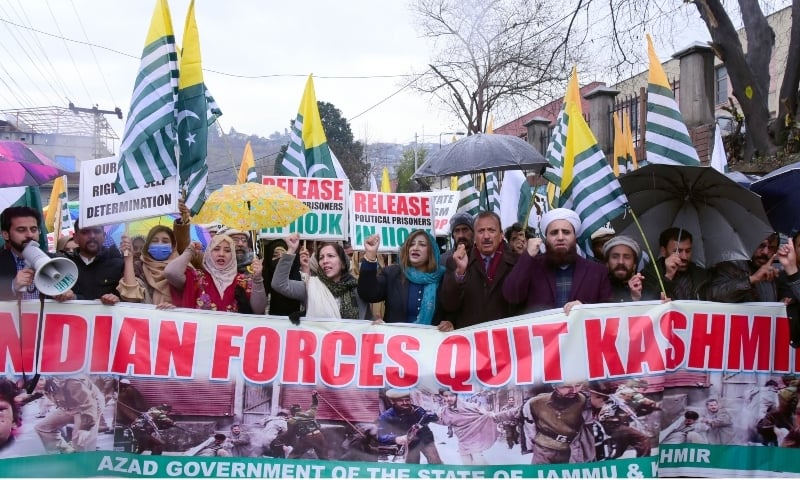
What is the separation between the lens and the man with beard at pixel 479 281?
4922mm

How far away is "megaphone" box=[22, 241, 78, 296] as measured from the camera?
4270mm

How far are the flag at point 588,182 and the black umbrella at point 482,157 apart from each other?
0.82 m

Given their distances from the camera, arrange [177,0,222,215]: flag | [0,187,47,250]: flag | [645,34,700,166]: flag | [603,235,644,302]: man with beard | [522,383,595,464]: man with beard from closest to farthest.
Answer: [522,383,595,464]: man with beard < [603,235,644,302]: man with beard < [177,0,222,215]: flag < [645,34,700,166]: flag < [0,187,47,250]: flag

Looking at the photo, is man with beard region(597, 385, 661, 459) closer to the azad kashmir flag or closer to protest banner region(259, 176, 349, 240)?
protest banner region(259, 176, 349, 240)

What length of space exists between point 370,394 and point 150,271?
73.4 inches

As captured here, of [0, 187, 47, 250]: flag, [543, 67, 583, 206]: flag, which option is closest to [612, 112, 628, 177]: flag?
[543, 67, 583, 206]: flag

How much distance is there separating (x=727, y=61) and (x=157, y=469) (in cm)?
962

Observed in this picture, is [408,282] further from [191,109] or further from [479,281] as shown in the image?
[191,109]

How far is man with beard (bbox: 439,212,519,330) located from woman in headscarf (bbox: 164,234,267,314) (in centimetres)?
122

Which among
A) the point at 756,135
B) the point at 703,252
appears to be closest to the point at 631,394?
the point at 703,252

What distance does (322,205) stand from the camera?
6.22 metres

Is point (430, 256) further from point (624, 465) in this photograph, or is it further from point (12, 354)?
point (12, 354)

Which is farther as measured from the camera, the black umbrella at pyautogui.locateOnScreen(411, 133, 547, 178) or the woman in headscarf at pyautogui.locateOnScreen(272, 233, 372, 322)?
the black umbrella at pyautogui.locateOnScreen(411, 133, 547, 178)

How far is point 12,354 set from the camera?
4535 millimetres
